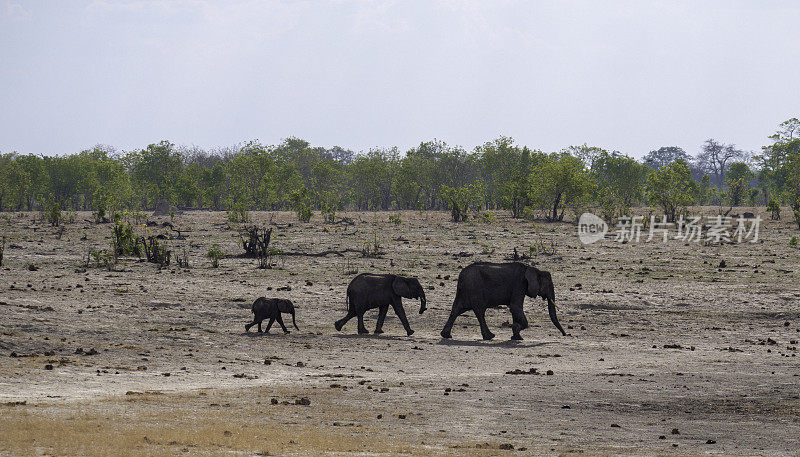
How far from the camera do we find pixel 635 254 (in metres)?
40.8

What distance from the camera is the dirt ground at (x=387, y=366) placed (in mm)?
10945

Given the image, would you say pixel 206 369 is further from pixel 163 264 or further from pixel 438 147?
pixel 438 147

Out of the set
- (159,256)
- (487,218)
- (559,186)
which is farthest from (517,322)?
(559,186)

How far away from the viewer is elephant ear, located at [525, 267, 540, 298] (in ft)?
70.9

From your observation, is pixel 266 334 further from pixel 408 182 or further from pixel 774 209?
pixel 408 182

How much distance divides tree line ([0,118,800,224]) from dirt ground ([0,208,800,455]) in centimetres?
2747

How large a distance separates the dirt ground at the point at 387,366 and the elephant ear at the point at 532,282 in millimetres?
1177

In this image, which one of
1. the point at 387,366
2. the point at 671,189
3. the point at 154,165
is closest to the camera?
the point at 387,366

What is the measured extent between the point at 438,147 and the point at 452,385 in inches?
4232

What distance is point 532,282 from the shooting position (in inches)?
853

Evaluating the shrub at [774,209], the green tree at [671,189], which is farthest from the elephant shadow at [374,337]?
the shrub at [774,209]

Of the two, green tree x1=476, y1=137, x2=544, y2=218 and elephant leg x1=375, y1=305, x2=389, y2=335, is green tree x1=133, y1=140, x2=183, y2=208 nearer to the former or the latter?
green tree x1=476, y1=137, x2=544, y2=218

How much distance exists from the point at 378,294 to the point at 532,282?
152 inches

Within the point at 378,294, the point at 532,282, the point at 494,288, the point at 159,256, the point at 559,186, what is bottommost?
the point at 159,256
